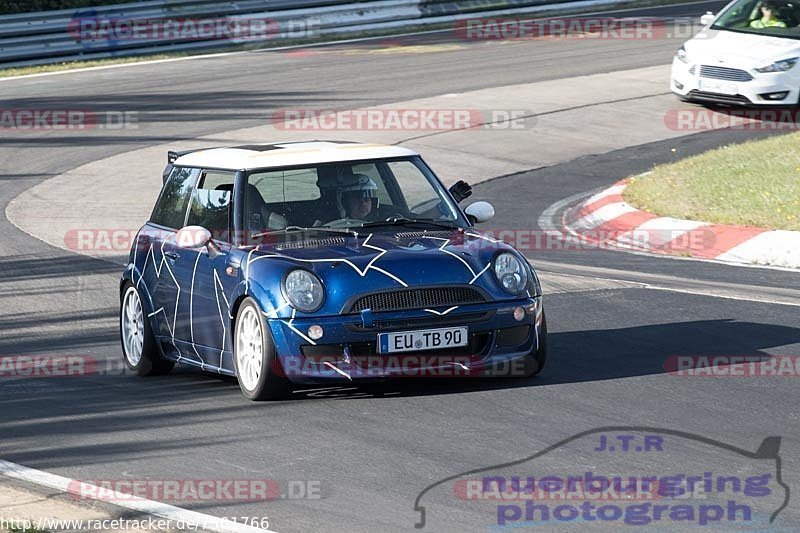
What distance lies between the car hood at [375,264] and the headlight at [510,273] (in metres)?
0.04

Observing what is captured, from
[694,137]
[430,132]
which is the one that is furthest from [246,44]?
[694,137]

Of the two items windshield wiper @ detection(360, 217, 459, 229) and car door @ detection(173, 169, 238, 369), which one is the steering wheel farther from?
car door @ detection(173, 169, 238, 369)

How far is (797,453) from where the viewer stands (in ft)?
21.2

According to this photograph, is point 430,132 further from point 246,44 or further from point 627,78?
point 246,44

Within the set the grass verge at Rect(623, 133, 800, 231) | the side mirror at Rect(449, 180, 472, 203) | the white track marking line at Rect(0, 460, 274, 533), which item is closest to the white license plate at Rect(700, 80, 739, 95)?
the grass verge at Rect(623, 133, 800, 231)

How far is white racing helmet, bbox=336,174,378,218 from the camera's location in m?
8.74

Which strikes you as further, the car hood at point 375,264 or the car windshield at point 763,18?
the car windshield at point 763,18

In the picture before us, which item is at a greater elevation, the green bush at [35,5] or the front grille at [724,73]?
the green bush at [35,5]

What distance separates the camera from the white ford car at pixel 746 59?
2000 cm

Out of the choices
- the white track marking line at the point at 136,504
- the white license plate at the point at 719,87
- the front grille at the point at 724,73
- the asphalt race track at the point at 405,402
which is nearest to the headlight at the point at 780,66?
the front grille at the point at 724,73

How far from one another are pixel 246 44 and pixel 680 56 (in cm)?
1229

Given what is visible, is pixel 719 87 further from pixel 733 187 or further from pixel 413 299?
pixel 413 299

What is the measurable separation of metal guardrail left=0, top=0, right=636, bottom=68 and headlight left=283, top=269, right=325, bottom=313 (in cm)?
2129

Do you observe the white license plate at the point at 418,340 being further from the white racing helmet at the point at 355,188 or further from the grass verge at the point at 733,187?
the grass verge at the point at 733,187
